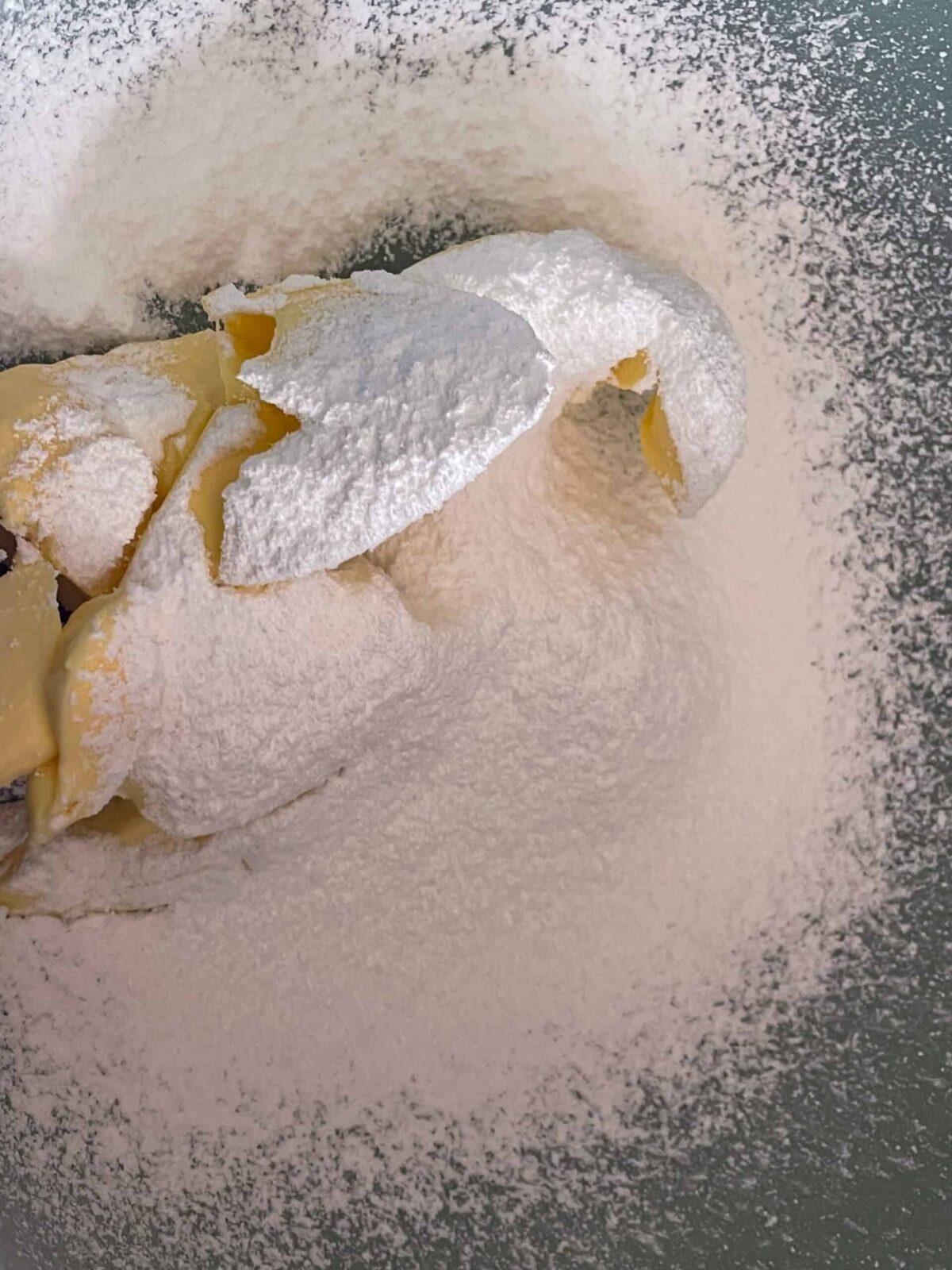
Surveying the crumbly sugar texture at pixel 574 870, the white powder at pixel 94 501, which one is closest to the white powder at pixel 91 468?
the white powder at pixel 94 501

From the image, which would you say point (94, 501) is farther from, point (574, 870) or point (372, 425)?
point (574, 870)

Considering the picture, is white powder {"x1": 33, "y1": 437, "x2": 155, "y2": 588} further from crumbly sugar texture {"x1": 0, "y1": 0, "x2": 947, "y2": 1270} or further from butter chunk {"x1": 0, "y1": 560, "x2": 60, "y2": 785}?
crumbly sugar texture {"x1": 0, "y1": 0, "x2": 947, "y2": 1270}

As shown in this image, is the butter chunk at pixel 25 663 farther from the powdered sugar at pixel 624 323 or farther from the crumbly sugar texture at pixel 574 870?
the powdered sugar at pixel 624 323

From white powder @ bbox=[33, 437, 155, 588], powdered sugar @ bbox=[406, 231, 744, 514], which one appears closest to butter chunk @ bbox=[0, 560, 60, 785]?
white powder @ bbox=[33, 437, 155, 588]

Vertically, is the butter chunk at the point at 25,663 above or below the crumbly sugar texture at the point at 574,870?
above

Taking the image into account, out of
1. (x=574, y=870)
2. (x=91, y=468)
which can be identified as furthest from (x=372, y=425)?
(x=574, y=870)

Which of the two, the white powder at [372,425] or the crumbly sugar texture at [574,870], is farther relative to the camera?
the crumbly sugar texture at [574,870]
